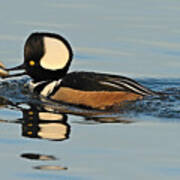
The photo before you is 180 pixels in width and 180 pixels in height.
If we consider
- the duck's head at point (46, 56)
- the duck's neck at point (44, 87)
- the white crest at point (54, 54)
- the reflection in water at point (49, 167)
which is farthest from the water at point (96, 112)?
the white crest at point (54, 54)

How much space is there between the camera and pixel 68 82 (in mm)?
13039

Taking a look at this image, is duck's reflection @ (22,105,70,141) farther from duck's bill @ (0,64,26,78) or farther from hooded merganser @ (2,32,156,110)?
duck's bill @ (0,64,26,78)

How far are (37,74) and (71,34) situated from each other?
3.55 meters

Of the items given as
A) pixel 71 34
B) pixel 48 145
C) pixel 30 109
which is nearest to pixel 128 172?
pixel 48 145

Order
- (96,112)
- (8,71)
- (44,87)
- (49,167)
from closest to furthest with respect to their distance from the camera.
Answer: (49,167)
(96,112)
(44,87)
(8,71)

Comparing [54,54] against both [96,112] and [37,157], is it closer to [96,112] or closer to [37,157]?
[96,112]

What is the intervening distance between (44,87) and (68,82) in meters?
0.64

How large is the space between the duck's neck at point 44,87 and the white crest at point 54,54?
237 mm

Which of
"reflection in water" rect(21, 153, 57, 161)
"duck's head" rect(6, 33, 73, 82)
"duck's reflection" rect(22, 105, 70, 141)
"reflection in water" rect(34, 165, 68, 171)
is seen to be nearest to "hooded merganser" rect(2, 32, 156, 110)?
"duck's head" rect(6, 33, 73, 82)

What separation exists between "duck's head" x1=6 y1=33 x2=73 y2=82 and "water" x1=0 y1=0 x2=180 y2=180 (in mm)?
412

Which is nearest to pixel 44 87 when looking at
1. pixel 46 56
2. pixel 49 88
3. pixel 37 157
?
pixel 49 88

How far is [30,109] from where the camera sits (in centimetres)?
1264

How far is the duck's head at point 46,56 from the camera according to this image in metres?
13.3

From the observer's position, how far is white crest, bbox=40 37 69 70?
43.5 feet
